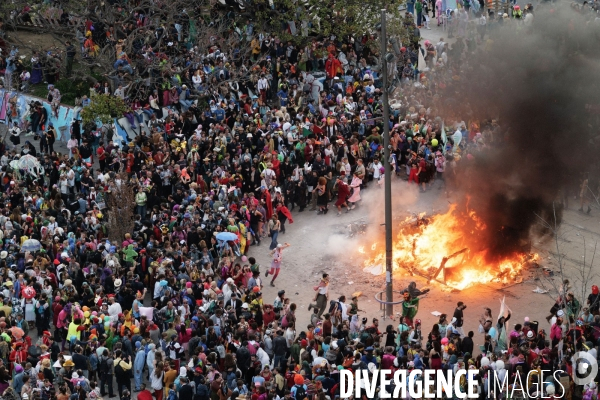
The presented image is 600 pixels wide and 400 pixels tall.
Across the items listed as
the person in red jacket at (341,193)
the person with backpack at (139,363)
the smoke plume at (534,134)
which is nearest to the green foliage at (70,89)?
the person in red jacket at (341,193)

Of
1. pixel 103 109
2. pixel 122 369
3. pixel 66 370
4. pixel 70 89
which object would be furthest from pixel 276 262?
pixel 70 89

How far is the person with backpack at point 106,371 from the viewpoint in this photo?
74.1 feet

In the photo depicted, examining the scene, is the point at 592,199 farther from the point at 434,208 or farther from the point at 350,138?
the point at 350,138

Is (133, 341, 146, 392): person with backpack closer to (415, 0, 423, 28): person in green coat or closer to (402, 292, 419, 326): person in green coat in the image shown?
(402, 292, 419, 326): person in green coat

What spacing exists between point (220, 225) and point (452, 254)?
527cm

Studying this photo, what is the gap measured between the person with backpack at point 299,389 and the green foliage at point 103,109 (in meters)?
13.7

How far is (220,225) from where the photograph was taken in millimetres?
27438

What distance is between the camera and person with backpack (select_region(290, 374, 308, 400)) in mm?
20969

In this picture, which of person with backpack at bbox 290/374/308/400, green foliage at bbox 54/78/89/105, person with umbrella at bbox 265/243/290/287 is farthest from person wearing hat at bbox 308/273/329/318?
green foliage at bbox 54/78/89/105

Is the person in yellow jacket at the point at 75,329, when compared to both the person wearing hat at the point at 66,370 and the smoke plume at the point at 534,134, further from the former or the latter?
the smoke plume at the point at 534,134

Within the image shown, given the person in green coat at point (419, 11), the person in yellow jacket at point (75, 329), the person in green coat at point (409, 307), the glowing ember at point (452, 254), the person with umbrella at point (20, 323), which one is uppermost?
the person in green coat at point (419, 11)

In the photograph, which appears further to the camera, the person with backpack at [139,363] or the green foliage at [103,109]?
the green foliage at [103,109]

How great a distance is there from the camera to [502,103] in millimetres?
29766

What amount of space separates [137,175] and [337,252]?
5489mm
